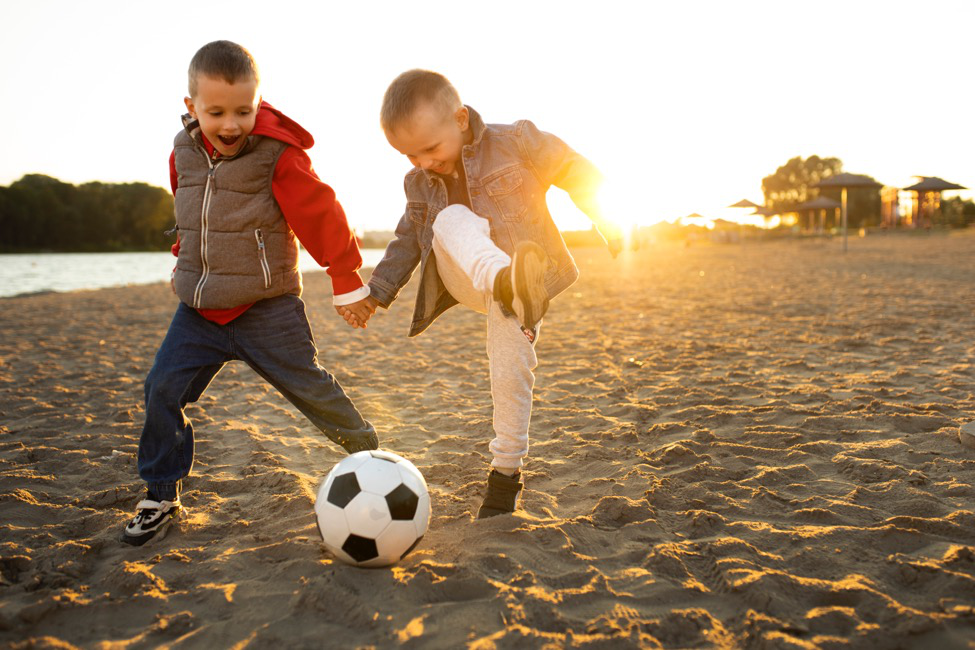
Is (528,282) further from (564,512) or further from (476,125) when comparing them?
(564,512)

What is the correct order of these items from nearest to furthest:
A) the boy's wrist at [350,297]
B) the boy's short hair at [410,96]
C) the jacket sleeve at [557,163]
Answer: the boy's short hair at [410,96] → the jacket sleeve at [557,163] → the boy's wrist at [350,297]

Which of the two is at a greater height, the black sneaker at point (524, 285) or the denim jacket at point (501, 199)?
the denim jacket at point (501, 199)

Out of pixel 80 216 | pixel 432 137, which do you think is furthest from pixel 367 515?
pixel 80 216

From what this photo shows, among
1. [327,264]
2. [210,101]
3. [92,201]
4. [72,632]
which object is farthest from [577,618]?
[92,201]

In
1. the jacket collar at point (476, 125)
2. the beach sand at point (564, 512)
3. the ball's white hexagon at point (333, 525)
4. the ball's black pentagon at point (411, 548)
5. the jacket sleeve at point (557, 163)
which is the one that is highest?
the jacket collar at point (476, 125)

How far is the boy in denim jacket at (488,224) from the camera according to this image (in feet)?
7.93

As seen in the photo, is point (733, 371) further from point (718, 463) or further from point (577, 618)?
point (577, 618)

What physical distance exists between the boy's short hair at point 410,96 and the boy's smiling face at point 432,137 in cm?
2

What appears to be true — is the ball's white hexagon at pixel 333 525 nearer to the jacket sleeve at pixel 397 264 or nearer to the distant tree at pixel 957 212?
the jacket sleeve at pixel 397 264

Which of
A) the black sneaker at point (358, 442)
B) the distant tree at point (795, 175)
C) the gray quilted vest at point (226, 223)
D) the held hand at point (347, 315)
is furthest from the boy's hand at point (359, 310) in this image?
the distant tree at point (795, 175)

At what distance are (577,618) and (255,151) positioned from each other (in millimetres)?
1949

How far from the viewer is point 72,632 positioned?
190 cm

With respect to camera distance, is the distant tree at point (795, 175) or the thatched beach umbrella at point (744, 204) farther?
the distant tree at point (795, 175)

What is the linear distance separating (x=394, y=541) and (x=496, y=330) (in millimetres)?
813
